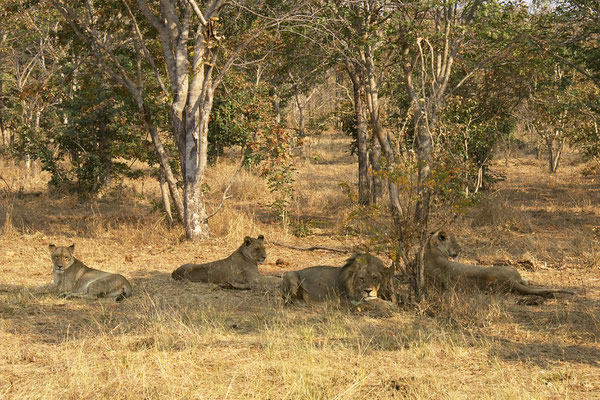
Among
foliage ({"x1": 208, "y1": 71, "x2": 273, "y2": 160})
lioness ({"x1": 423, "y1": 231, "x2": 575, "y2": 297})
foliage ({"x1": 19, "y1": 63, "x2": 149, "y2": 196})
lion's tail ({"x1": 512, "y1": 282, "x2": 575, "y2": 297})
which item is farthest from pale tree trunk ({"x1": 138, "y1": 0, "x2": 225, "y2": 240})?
lion's tail ({"x1": 512, "y1": 282, "x2": 575, "y2": 297})

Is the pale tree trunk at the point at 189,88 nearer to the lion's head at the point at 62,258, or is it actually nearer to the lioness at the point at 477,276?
the lion's head at the point at 62,258

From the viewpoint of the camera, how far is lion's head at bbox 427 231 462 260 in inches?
341

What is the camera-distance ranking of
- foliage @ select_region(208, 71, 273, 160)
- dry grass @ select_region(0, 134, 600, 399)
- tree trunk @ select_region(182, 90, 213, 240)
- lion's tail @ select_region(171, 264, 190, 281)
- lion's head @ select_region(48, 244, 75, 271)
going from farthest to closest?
foliage @ select_region(208, 71, 273, 160), tree trunk @ select_region(182, 90, 213, 240), lion's tail @ select_region(171, 264, 190, 281), lion's head @ select_region(48, 244, 75, 271), dry grass @ select_region(0, 134, 600, 399)

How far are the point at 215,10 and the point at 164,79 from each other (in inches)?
265

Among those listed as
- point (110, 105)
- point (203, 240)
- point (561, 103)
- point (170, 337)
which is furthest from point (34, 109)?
point (170, 337)

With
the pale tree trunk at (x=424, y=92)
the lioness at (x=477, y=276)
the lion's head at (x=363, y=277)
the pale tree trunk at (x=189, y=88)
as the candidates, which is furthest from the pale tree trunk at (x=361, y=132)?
the lion's head at (x=363, y=277)

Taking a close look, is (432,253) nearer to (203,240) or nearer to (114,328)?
(114,328)

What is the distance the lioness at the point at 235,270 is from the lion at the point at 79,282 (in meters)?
1.13

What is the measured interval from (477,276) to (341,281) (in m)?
1.84

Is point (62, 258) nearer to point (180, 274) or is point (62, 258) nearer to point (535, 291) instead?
point (180, 274)

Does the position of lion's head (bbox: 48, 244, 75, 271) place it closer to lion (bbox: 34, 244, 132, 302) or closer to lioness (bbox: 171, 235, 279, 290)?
lion (bbox: 34, 244, 132, 302)

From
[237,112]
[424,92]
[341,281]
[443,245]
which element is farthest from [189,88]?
[341,281]

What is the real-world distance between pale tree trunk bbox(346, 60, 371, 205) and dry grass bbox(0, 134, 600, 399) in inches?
174

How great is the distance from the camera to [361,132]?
1611 centimetres
